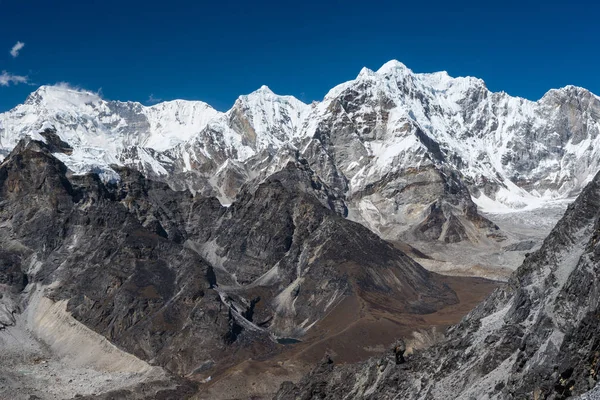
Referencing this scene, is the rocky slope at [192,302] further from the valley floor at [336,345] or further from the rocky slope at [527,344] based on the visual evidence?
the rocky slope at [527,344]

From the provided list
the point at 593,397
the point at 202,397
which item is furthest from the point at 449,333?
the point at 202,397

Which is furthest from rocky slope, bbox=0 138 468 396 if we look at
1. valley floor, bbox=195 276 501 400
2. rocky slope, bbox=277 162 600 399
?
rocky slope, bbox=277 162 600 399

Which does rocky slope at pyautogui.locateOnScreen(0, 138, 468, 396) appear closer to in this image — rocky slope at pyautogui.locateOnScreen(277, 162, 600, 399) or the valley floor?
the valley floor

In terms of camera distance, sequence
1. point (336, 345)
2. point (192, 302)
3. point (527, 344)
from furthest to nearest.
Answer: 1. point (192, 302)
2. point (336, 345)
3. point (527, 344)

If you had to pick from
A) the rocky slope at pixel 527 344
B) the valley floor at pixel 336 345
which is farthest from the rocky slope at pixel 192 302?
the rocky slope at pixel 527 344

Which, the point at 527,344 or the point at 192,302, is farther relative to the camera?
the point at 192,302

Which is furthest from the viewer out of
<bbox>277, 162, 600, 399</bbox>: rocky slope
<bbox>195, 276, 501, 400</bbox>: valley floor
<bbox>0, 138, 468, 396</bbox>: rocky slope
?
<bbox>0, 138, 468, 396</bbox>: rocky slope

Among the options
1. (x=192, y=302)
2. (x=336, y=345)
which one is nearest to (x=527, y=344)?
(x=336, y=345)

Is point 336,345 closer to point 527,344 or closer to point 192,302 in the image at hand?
point 192,302
